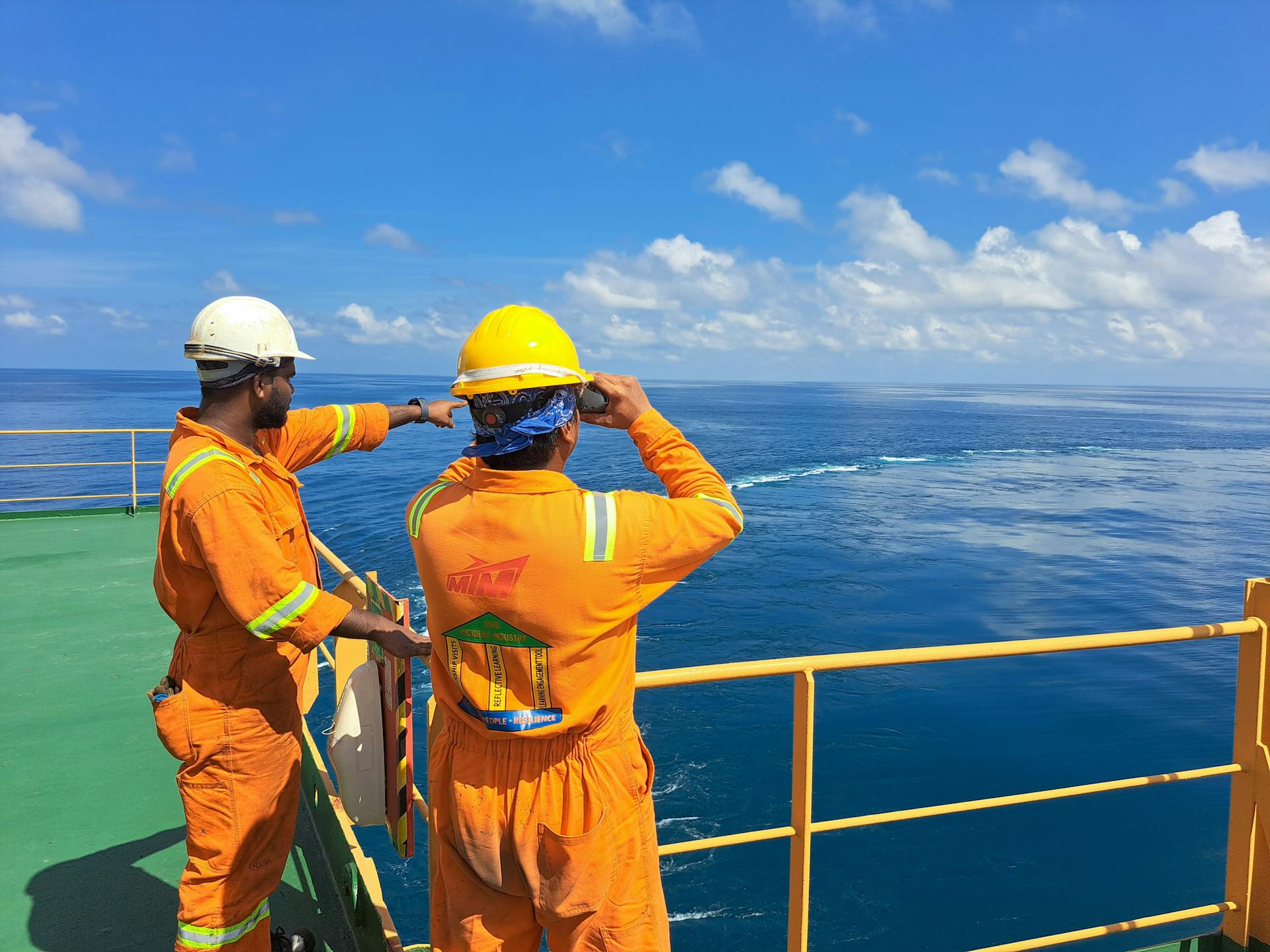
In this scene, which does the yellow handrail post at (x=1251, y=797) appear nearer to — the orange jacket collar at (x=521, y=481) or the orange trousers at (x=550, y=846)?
the orange trousers at (x=550, y=846)

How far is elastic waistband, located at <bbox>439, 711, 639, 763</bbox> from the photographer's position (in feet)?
5.27

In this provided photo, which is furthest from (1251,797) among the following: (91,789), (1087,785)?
(91,789)

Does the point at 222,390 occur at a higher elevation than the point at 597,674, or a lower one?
higher

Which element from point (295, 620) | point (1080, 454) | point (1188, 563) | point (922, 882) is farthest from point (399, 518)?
point (1080, 454)

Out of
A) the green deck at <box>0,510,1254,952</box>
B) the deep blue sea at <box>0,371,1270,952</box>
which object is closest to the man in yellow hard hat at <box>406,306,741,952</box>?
the green deck at <box>0,510,1254,952</box>

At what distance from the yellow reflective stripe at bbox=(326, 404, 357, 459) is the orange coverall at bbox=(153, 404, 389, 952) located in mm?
425

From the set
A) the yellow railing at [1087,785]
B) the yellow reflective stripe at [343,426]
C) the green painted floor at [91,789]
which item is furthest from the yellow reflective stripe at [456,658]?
the green painted floor at [91,789]

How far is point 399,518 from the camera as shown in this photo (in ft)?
73.7

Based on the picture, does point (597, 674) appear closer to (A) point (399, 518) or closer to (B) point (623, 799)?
(B) point (623, 799)

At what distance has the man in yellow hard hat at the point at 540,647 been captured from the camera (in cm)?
150

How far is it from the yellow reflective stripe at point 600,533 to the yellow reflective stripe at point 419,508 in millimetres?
339

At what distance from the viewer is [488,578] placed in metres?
1.51

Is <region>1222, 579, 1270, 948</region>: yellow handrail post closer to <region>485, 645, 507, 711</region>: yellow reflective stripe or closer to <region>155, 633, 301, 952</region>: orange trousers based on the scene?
<region>485, 645, 507, 711</region>: yellow reflective stripe

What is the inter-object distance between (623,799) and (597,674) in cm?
26
